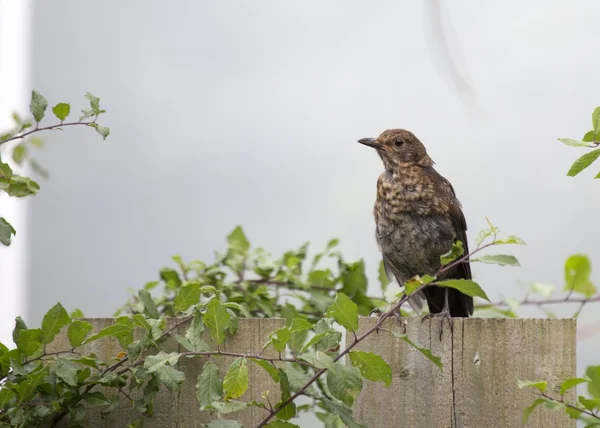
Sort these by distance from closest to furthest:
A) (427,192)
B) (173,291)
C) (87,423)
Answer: (87,423), (427,192), (173,291)

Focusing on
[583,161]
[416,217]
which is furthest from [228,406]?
[416,217]

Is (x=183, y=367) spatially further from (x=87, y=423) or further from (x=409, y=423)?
(x=409, y=423)

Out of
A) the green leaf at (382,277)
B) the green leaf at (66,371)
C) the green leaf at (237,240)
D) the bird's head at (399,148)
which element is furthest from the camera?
the green leaf at (382,277)

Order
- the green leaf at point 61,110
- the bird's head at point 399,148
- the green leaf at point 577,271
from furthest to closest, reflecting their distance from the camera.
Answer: the bird's head at point 399,148 → the green leaf at point 577,271 → the green leaf at point 61,110

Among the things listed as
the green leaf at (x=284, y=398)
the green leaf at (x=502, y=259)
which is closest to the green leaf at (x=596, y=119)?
the green leaf at (x=502, y=259)

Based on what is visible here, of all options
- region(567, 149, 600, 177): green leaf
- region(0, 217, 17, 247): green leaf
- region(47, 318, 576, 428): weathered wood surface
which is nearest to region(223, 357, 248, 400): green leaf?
region(47, 318, 576, 428): weathered wood surface

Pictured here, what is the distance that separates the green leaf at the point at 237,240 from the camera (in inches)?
112

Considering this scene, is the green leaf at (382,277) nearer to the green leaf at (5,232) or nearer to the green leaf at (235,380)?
the green leaf at (235,380)

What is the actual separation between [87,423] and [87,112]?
84cm

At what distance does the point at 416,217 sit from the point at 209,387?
1.22 m

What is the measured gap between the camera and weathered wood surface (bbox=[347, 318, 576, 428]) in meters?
1.82

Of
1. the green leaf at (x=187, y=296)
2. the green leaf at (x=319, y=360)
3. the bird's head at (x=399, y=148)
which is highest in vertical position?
the bird's head at (x=399, y=148)

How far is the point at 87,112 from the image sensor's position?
1.85 meters

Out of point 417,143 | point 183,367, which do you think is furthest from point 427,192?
point 183,367
